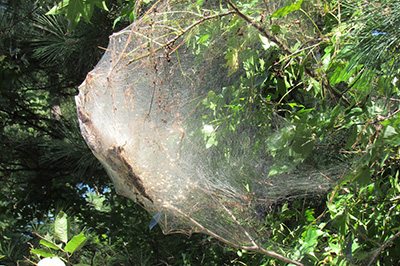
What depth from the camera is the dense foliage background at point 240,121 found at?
1.14m

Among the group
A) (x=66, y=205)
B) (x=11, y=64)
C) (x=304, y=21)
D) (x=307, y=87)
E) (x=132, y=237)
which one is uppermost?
(x=11, y=64)

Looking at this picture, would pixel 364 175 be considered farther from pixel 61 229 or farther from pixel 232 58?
pixel 61 229

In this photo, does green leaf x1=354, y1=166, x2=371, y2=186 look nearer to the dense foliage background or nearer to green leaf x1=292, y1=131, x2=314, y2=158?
the dense foliage background

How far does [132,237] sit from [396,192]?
84.7 inches

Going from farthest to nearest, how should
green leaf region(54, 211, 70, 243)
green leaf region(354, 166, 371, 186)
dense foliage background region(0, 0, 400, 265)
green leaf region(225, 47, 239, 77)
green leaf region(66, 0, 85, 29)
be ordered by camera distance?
green leaf region(66, 0, 85, 29) → green leaf region(225, 47, 239, 77) → green leaf region(54, 211, 70, 243) → dense foliage background region(0, 0, 400, 265) → green leaf region(354, 166, 371, 186)

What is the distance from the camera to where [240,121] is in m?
1.78

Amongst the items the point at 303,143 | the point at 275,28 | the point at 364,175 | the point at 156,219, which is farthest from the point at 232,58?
the point at 156,219

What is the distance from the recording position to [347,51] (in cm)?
100

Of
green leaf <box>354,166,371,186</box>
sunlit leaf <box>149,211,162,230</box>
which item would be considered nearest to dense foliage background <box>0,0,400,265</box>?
green leaf <box>354,166,371,186</box>

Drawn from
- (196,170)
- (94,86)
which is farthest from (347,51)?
(94,86)

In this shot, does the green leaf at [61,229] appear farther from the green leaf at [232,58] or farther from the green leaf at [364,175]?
the green leaf at [364,175]

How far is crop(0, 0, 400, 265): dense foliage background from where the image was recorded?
114 cm

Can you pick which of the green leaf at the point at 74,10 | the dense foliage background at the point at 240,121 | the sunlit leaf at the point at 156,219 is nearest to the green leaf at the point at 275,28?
the dense foliage background at the point at 240,121

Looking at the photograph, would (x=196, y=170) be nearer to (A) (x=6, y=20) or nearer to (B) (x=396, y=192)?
(B) (x=396, y=192)
